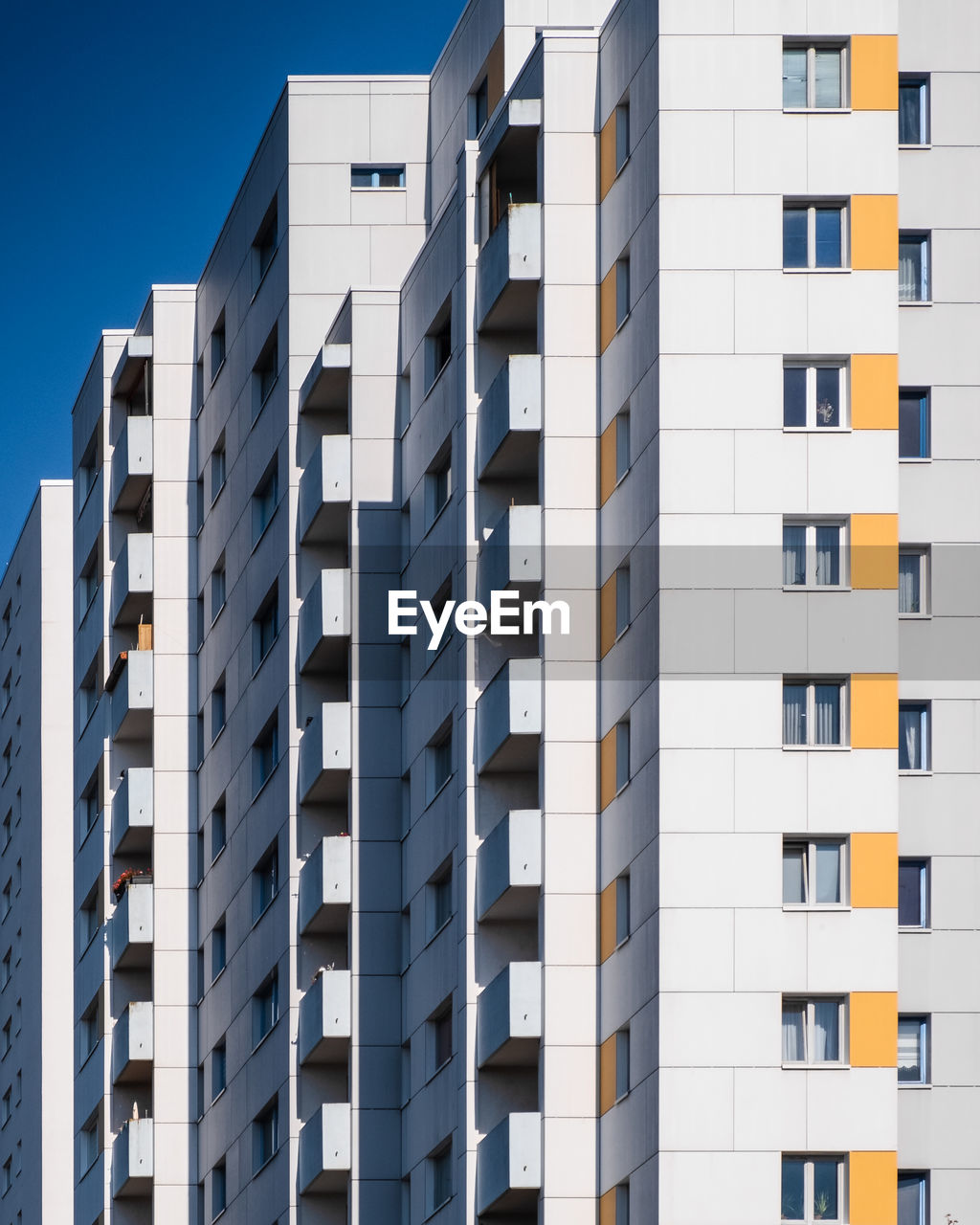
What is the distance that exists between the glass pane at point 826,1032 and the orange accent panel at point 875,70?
17.0 m

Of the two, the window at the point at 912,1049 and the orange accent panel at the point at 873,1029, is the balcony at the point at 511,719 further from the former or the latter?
the window at the point at 912,1049

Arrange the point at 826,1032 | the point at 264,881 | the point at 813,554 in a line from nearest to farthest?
the point at 826,1032 < the point at 813,554 < the point at 264,881

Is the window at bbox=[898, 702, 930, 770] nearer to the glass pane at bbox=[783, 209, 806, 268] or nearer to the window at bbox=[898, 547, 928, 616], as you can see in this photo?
the window at bbox=[898, 547, 928, 616]

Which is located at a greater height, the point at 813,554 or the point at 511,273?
the point at 511,273

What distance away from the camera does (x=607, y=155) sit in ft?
198

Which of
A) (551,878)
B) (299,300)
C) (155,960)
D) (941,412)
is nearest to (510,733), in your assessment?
(551,878)

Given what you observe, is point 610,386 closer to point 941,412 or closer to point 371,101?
point 941,412

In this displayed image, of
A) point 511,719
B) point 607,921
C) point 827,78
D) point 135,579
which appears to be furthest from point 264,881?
point 827,78

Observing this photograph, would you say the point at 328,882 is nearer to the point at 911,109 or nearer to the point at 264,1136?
the point at 264,1136

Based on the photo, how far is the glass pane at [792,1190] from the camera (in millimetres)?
52906

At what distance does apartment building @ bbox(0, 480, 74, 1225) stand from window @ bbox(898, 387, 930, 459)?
5962 cm

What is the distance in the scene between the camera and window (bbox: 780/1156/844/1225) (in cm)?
5291

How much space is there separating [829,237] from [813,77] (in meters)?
3.15

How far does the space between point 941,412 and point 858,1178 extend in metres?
14.7
